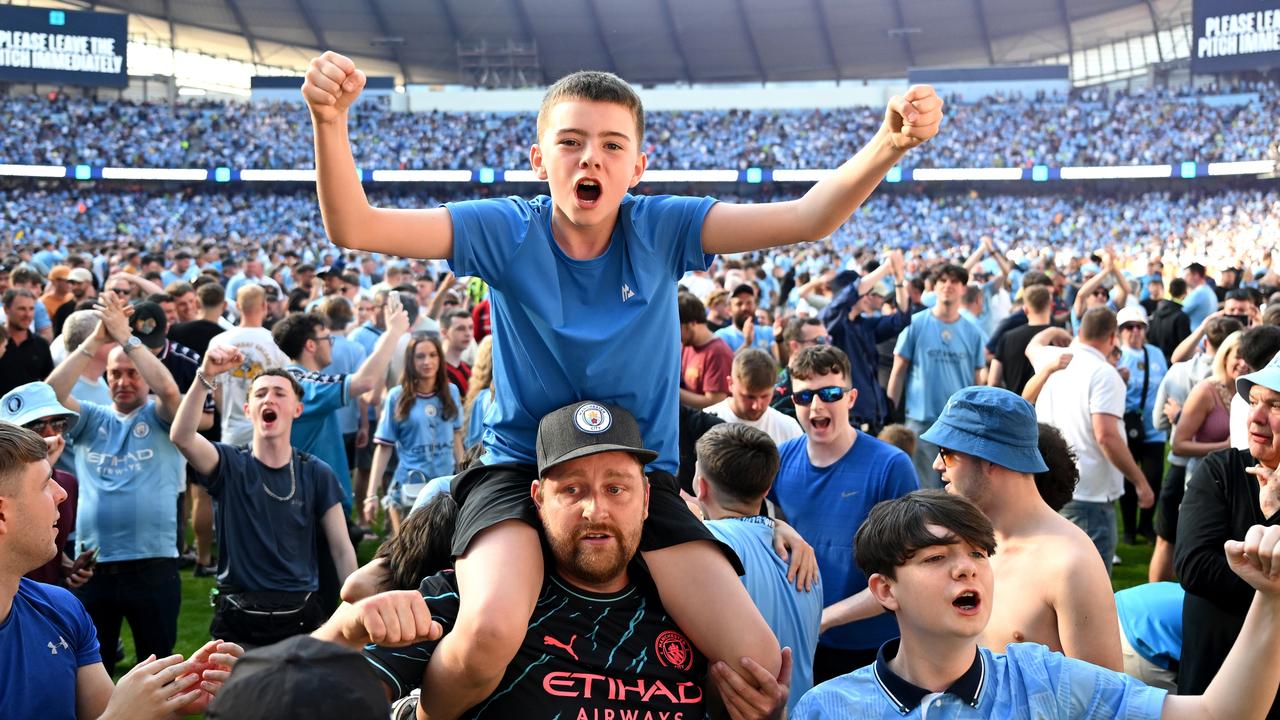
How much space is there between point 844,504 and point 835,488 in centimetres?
8

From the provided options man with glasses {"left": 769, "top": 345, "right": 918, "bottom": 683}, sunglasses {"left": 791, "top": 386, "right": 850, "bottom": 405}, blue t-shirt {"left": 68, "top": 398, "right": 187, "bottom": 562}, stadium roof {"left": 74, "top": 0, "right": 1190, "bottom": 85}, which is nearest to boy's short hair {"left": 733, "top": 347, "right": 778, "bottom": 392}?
man with glasses {"left": 769, "top": 345, "right": 918, "bottom": 683}

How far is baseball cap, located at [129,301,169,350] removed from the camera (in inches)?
295

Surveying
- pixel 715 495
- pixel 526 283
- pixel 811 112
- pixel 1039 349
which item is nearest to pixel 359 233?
pixel 526 283

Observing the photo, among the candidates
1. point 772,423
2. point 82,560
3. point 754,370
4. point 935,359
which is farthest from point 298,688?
point 935,359

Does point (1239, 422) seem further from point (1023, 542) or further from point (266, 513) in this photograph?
point (266, 513)

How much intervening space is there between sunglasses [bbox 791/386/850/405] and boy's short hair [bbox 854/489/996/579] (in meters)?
2.08

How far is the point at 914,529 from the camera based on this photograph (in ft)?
8.82

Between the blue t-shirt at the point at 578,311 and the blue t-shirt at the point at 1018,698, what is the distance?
2.72 ft

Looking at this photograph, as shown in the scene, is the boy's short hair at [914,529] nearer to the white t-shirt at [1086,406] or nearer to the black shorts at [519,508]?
the black shorts at [519,508]

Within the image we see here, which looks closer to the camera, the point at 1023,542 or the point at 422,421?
the point at 1023,542

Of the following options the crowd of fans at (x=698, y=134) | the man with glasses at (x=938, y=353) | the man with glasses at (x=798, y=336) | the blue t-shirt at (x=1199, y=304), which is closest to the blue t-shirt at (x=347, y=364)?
the man with glasses at (x=798, y=336)

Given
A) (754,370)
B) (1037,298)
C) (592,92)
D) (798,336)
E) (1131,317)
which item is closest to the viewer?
(592,92)

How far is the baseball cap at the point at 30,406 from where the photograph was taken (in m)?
4.97

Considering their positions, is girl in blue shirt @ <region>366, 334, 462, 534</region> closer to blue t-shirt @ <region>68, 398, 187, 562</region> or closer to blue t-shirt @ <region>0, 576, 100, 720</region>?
blue t-shirt @ <region>68, 398, 187, 562</region>
